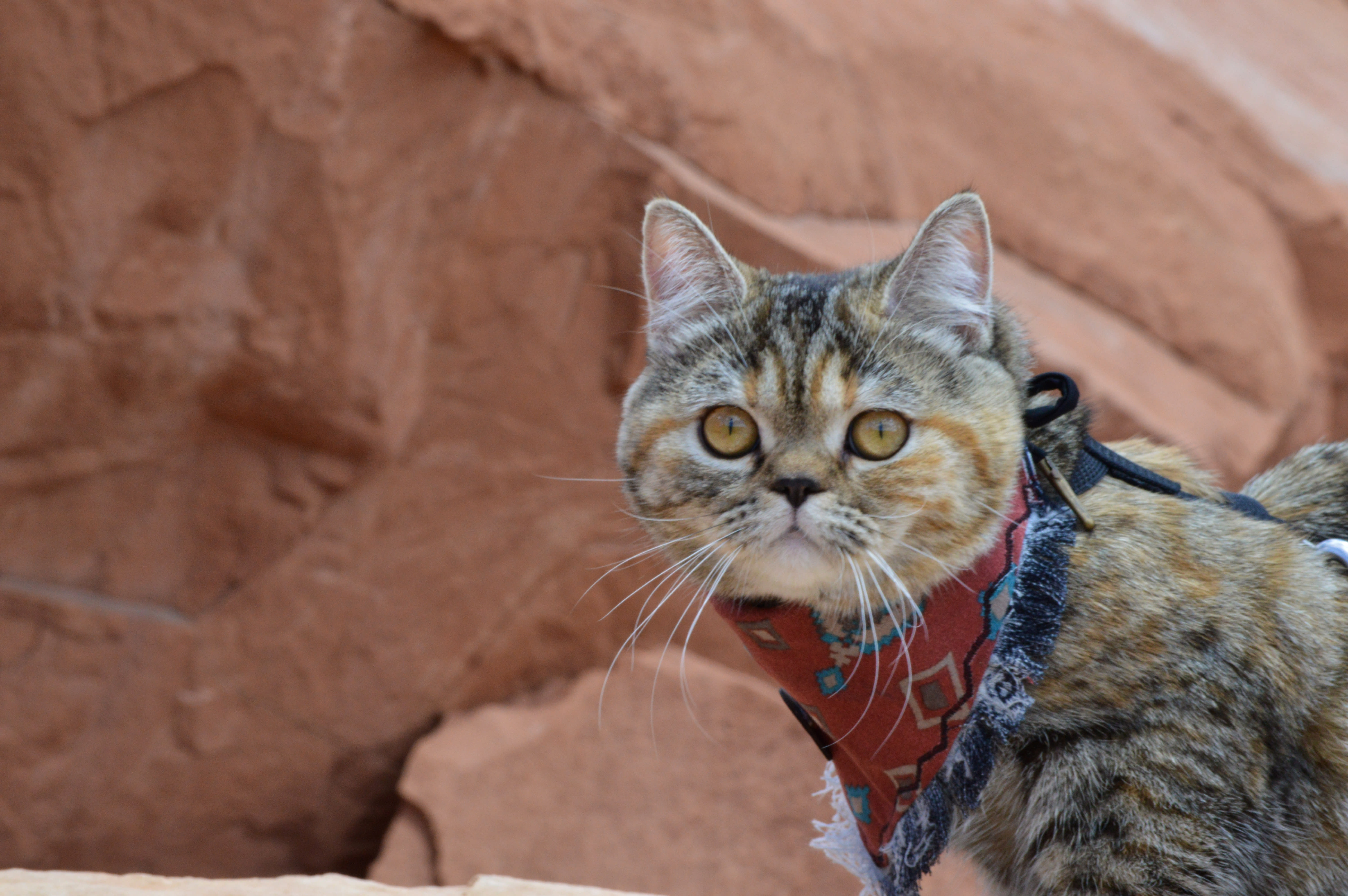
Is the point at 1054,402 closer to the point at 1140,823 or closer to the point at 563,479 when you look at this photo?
the point at 1140,823

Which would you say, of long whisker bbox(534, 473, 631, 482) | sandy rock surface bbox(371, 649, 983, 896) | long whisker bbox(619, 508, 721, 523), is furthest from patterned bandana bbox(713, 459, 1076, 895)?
sandy rock surface bbox(371, 649, 983, 896)

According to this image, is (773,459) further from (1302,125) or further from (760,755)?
(1302,125)

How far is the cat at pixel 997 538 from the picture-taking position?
1297 mm

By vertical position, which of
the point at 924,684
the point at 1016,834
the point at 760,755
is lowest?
the point at 760,755

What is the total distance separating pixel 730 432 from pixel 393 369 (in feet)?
6.16

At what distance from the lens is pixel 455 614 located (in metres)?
3.35

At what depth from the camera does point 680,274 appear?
1.72m

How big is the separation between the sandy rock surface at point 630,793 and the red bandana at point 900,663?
1.84 meters

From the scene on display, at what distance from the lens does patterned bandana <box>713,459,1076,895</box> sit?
136 cm

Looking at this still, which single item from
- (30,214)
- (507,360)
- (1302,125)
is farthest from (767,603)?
(1302,125)

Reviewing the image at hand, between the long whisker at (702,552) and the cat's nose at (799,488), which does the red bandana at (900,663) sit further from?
the cat's nose at (799,488)

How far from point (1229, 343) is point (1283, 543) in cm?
277

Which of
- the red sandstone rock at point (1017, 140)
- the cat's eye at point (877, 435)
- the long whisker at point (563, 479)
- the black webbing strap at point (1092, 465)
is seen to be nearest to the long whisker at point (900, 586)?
the cat's eye at point (877, 435)

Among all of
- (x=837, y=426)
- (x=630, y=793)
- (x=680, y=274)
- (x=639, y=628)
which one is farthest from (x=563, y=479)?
(x=630, y=793)
